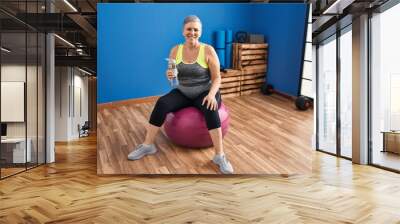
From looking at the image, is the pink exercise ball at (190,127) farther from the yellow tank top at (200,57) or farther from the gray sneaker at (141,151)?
the yellow tank top at (200,57)

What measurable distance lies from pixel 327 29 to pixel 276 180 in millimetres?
3638

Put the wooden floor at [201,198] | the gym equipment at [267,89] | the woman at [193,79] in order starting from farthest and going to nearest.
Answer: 1. the gym equipment at [267,89]
2. the woman at [193,79]
3. the wooden floor at [201,198]

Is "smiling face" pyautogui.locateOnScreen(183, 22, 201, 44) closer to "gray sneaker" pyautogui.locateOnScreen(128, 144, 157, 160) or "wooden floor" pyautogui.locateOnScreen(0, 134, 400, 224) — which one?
"gray sneaker" pyautogui.locateOnScreen(128, 144, 157, 160)

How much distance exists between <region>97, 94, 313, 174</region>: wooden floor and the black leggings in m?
0.19

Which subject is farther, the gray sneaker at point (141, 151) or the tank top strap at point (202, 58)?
the gray sneaker at point (141, 151)

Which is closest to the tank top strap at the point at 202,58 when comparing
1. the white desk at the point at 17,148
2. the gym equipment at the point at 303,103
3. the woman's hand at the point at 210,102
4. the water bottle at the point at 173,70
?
the water bottle at the point at 173,70

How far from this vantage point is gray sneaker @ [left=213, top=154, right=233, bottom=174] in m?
4.96

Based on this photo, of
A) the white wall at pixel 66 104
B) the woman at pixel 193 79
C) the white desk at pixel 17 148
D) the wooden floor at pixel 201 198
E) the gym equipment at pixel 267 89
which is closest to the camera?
the wooden floor at pixel 201 198

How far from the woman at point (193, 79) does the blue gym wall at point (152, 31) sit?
14cm

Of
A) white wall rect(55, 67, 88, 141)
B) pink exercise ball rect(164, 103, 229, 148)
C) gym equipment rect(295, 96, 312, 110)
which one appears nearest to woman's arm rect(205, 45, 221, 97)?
pink exercise ball rect(164, 103, 229, 148)

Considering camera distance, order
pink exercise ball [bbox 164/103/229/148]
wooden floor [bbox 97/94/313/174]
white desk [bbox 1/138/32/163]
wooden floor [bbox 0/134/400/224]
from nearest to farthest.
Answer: wooden floor [bbox 0/134/400/224]
pink exercise ball [bbox 164/103/229/148]
wooden floor [bbox 97/94/313/174]
white desk [bbox 1/138/32/163]

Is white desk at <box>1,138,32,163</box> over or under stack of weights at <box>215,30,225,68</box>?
under

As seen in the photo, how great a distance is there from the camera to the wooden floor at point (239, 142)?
16.6 ft

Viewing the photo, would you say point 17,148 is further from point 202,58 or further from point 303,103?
point 303,103
